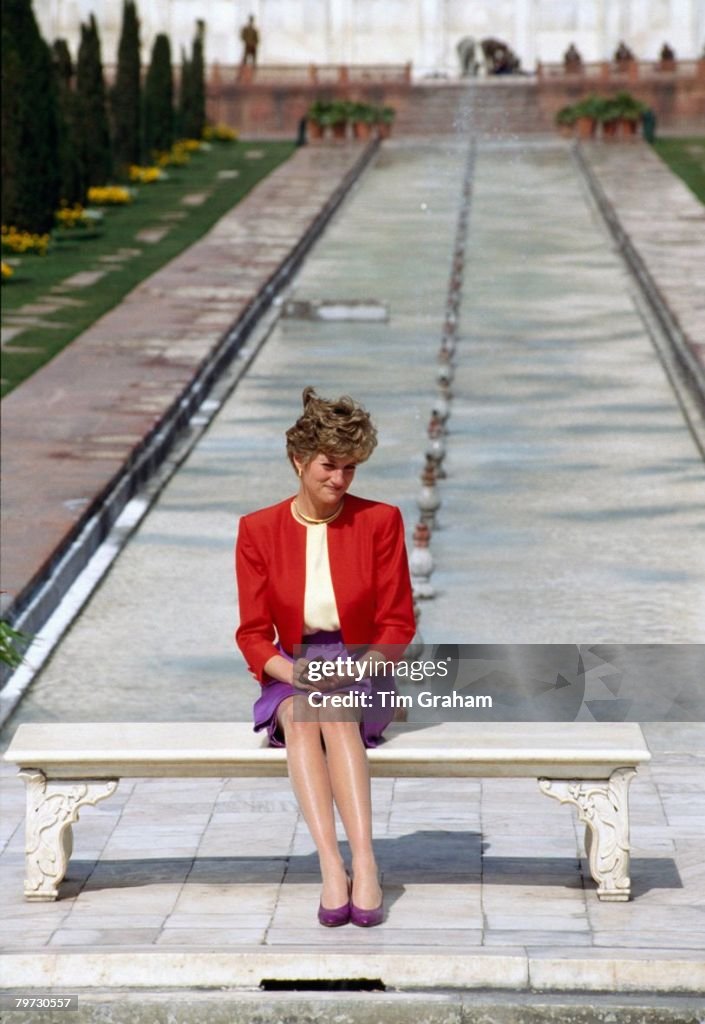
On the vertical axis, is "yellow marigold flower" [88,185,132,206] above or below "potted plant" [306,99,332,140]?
below

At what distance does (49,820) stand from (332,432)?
1.54 m

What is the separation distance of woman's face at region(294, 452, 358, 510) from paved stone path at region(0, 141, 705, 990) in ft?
4.12

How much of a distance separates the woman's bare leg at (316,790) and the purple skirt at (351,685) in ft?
0.36

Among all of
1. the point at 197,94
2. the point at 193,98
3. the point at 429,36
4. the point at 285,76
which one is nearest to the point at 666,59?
the point at 429,36

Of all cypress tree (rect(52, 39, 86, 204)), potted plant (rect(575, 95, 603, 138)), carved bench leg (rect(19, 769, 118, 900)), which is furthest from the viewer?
potted plant (rect(575, 95, 603, 138))

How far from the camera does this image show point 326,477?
6.11m

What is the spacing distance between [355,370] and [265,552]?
525 inches

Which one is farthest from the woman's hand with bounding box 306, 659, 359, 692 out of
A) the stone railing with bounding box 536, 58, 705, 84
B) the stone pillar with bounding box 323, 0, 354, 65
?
the stone pillar with bounding box 323, 0, 354, 65

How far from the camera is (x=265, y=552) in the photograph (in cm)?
628

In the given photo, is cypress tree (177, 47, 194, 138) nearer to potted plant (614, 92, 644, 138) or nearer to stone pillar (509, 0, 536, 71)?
potted plant (614, 92, 644, 138)

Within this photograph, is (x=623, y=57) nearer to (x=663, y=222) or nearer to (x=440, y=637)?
(x=663, y=222)

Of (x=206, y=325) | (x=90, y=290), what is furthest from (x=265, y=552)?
(x=90, y=290)

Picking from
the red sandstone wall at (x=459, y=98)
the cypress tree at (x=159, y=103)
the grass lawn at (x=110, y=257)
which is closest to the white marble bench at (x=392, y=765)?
the grass lawn at (x=110, y=257)

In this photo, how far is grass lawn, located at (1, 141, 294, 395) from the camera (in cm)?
2032
